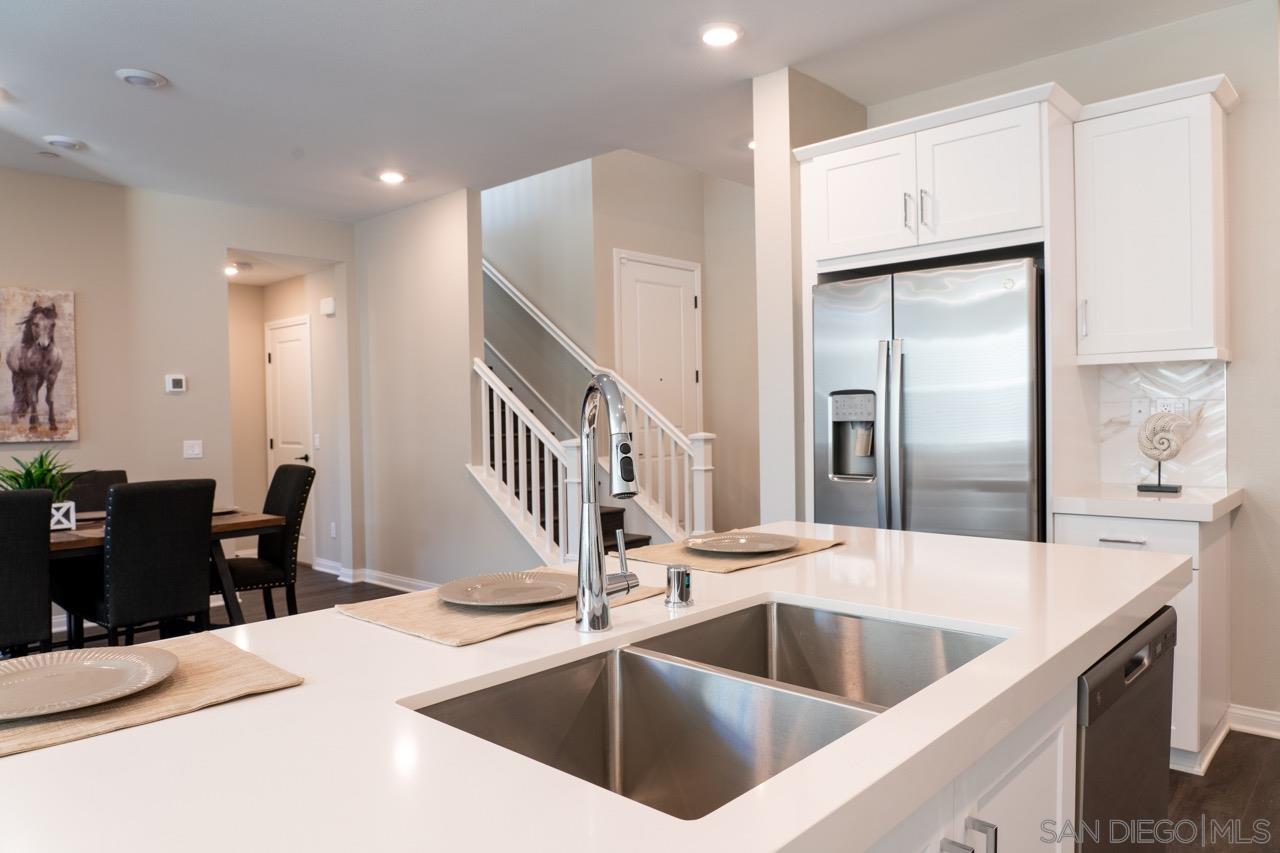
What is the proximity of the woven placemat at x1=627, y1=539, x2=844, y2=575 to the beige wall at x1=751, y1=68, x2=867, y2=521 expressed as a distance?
164 cm

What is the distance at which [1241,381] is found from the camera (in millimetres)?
3137

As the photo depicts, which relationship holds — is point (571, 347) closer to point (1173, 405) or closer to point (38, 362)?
point (38, 362)

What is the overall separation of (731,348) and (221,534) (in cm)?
416

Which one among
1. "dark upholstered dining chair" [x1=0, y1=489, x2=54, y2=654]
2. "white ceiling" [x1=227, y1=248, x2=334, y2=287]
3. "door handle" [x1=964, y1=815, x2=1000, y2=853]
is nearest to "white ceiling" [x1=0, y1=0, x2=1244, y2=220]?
"white ceiling" [x1=227, y1=248, x2=334, y2=287]

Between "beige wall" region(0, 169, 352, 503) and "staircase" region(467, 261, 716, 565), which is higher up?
"beige wall" region(0, 169, 352, 503)

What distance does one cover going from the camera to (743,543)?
1981 mm

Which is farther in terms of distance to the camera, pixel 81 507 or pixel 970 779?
pixel 81 507

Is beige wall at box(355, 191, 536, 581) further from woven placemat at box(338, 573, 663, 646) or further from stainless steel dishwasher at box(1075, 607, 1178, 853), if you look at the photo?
stainless steel dishwasher at box(1075, 607, 1178, 853)

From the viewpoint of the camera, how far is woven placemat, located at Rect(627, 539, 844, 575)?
1.82 m

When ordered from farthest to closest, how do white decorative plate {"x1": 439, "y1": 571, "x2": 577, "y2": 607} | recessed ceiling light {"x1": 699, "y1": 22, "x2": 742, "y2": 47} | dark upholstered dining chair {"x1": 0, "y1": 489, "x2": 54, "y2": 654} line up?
recessed ceiling light {"x1": 699, "y1": 22, "x2": 742, "y2": 47} < dark upholstered dining chair {"x1": 0, "y1": 489, "x2": 54, "y2": 654} < white decorative plate {"x1": 439, "y1": 571, "x2": 577, "y2": 607}

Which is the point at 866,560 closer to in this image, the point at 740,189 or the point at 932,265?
the point at 932,265

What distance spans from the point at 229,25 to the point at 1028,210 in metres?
2.99

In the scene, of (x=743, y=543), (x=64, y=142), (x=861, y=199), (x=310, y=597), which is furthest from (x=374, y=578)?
(x=743, y=543)

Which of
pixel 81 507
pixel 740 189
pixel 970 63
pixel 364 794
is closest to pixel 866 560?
pixel 364 794
